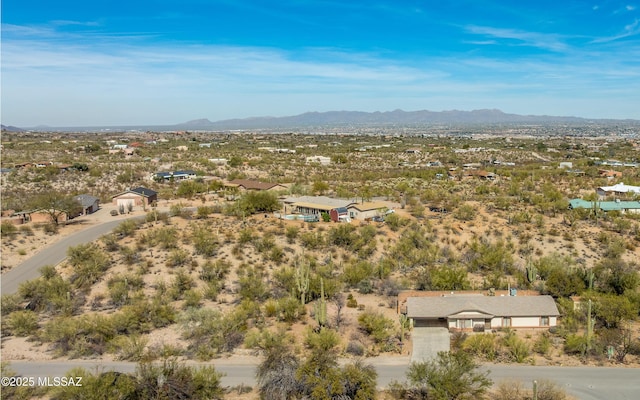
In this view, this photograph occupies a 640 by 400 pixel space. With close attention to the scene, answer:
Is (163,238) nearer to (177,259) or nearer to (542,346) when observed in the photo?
(177,259)

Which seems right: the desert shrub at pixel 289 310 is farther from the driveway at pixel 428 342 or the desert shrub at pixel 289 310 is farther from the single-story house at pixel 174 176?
the single-story house at pixel 174 176

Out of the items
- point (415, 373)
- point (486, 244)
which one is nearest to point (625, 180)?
point (486, 244)

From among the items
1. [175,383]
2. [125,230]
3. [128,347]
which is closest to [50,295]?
[128,347]

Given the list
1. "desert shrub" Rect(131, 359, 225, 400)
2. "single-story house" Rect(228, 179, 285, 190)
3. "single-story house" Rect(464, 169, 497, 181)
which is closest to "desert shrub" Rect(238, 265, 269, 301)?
"desert shrub" Rect(131, 359, 225, 400)

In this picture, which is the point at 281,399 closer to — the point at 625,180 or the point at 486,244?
the point at 486,244

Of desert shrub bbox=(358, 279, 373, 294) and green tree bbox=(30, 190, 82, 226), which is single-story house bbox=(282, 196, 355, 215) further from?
green tree bbox=(30, 190, 82, 226)
